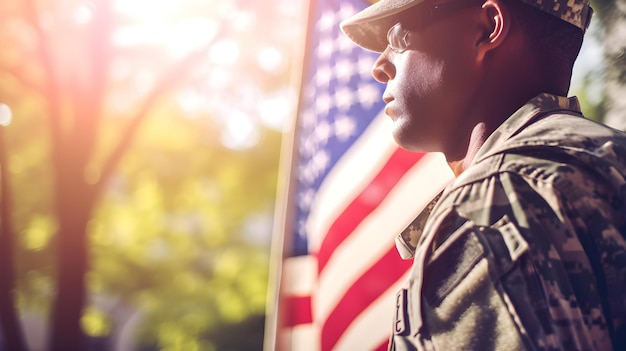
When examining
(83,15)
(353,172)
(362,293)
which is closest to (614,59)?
(353,172)

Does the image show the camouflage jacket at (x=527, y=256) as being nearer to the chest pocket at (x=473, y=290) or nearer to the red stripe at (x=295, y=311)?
the chest pocket at (x=473, y=290)

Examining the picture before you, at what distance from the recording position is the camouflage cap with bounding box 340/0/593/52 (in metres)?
1.59

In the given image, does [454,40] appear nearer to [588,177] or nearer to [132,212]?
[588,177]

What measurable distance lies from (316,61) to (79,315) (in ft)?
23.1

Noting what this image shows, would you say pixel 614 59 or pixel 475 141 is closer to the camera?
pixel 475 141

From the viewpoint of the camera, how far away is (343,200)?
10.9 ft

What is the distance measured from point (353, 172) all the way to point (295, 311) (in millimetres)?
722

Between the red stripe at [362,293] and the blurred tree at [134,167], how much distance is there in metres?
7.07

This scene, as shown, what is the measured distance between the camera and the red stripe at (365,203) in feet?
10.6

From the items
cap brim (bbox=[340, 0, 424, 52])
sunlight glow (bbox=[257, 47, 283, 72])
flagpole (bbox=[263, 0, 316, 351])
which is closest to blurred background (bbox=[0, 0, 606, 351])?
sunlight glow (bbox=[257, 47, 283, 72])

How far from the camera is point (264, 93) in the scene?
1153cm

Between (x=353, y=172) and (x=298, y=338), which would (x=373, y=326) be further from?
(x=353, y=172)

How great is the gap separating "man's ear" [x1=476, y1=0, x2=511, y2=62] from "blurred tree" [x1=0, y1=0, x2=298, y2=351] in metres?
8.58

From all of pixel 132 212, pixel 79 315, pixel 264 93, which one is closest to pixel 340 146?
pixel 79 315
